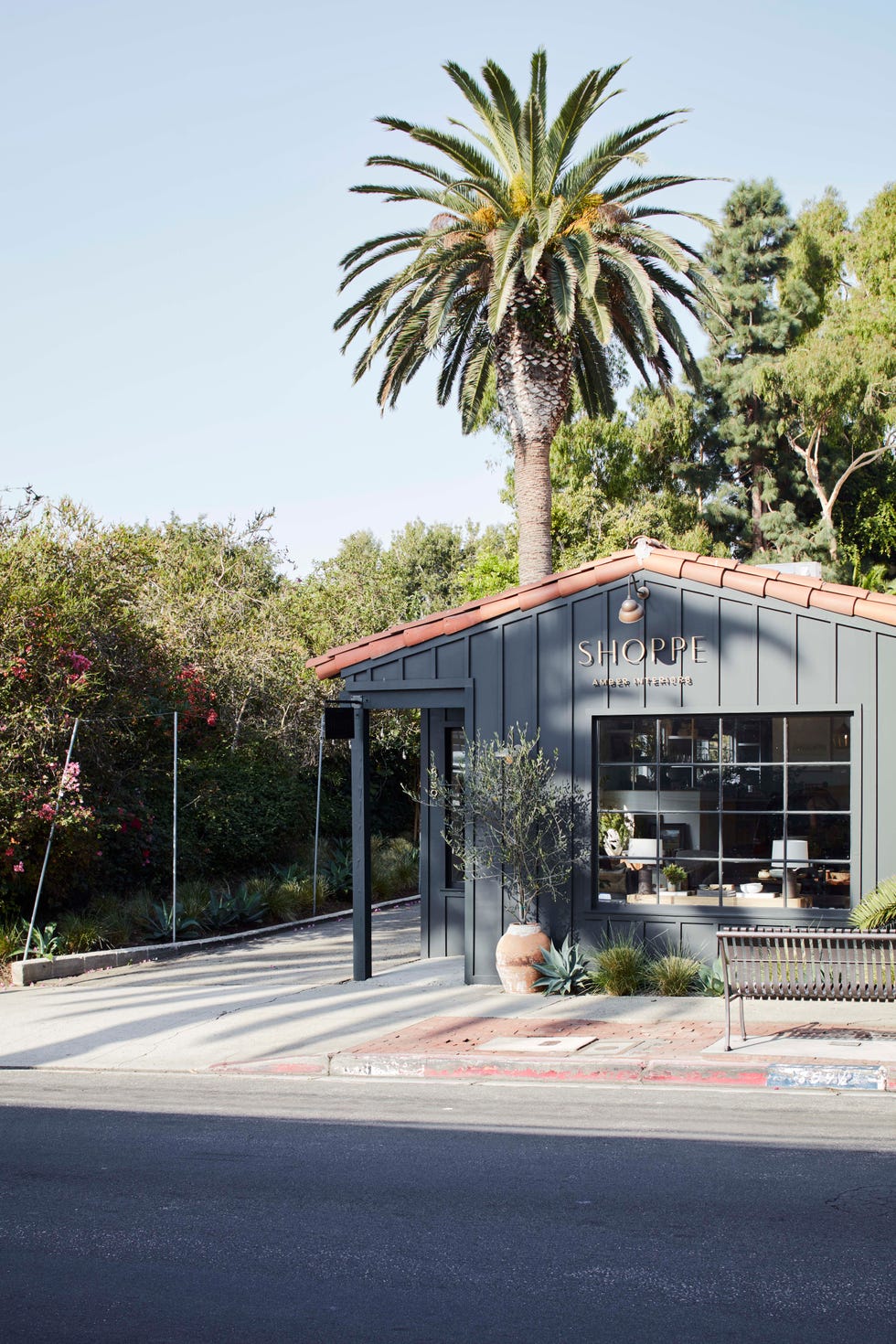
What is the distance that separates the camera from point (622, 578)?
488 inches

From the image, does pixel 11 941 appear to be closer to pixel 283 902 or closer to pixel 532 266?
pixel 283 902

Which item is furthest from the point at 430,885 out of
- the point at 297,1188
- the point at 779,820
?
the point at 297,1188

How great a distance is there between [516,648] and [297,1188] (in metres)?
7.06

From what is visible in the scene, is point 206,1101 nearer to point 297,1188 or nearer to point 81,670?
point 297,1188

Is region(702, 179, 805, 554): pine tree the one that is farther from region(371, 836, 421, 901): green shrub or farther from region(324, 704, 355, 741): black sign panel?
region(324, 704, 355, 741): black sign panel

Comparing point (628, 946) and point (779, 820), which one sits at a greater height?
point (779, 820)

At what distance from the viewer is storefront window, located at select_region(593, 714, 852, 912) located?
11625mm

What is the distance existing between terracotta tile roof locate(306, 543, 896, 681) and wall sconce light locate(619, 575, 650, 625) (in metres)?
0.18

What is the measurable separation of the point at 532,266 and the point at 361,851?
809cm

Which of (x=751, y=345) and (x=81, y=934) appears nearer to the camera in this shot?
(x=81, y=934)

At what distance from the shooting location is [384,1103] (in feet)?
27.9

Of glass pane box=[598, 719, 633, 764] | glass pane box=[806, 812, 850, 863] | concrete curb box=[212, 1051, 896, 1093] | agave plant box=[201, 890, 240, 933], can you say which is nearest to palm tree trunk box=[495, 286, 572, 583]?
glass pane box=[598, 719, 633, 764]

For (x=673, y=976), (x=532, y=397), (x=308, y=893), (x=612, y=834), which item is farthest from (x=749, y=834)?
(x=308, y=893)

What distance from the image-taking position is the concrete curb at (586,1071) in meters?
8.47
